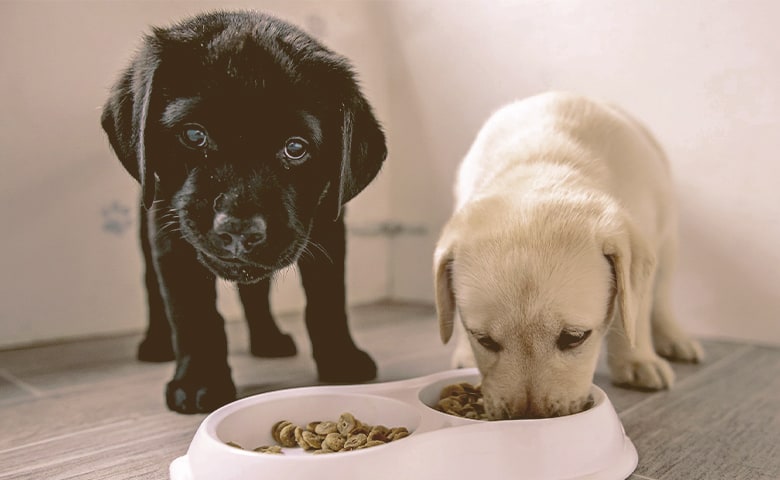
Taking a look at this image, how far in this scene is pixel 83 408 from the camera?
1650 mm

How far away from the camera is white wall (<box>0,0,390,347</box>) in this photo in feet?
6.86

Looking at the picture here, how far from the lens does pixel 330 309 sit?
1755 mm

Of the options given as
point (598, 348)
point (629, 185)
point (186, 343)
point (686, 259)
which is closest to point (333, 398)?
point (186, 343)

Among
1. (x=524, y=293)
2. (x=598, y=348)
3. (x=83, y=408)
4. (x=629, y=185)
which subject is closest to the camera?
(x=524, y=293)

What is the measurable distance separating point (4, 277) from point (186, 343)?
1.02 meters

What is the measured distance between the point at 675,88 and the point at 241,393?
1.57m

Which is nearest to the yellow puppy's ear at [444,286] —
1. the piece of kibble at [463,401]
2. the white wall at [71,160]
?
the piece of kibble at [463,401]

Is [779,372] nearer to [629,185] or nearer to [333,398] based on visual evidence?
[629,185]

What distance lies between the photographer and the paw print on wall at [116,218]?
2.40m

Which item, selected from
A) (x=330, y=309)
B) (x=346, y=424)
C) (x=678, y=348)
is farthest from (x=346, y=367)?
(x=678, y=348)

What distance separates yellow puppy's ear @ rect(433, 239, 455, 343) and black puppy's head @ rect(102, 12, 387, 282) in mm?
241

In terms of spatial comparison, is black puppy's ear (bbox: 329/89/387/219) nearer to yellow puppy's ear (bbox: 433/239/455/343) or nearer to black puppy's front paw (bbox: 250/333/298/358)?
yellow puppy's ear (bbox: 433/239/455/343)

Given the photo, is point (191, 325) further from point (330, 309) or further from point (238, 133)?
point (238, 133)

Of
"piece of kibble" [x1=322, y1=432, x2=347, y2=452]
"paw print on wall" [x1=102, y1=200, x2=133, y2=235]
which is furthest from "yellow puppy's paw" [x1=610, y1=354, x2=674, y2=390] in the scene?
"paw print on wall" [x1=102, y1=200, x2=133, y2=235]
